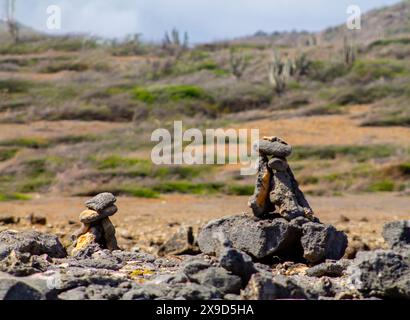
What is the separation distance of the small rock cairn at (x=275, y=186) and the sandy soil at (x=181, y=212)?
6748 millimetres

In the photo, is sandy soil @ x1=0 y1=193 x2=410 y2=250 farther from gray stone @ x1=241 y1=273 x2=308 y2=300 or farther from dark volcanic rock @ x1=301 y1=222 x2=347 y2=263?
gray stone @ x1=241 y1=273 x2=308 y2=300

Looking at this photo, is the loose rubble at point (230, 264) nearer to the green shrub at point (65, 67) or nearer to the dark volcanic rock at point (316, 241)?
the dark volcanic rock at point (316, 241)

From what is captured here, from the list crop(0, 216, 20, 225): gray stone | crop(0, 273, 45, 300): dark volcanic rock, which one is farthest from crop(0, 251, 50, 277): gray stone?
crop(0, 216, 20, 225): gray stone

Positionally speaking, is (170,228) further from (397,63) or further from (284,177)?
(397,63)

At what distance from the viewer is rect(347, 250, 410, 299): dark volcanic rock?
7266 mm

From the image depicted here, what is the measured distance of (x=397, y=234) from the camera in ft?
27.9

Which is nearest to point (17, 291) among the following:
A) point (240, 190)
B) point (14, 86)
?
point (240, 190)

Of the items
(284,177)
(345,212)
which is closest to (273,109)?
(345,212)

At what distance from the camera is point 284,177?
31.8 ft

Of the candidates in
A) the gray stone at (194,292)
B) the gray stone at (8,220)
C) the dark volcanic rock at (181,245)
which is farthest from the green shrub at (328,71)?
the gray stone at (194,292)

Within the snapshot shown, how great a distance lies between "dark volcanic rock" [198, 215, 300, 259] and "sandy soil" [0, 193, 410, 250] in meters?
6.75

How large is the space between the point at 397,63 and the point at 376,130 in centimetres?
1502

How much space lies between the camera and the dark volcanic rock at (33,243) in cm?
934

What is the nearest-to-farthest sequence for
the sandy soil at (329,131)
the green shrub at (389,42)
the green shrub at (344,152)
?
the green shrub at (344,152), the sandy soil at (329,131), the green shrub at (389,42)
